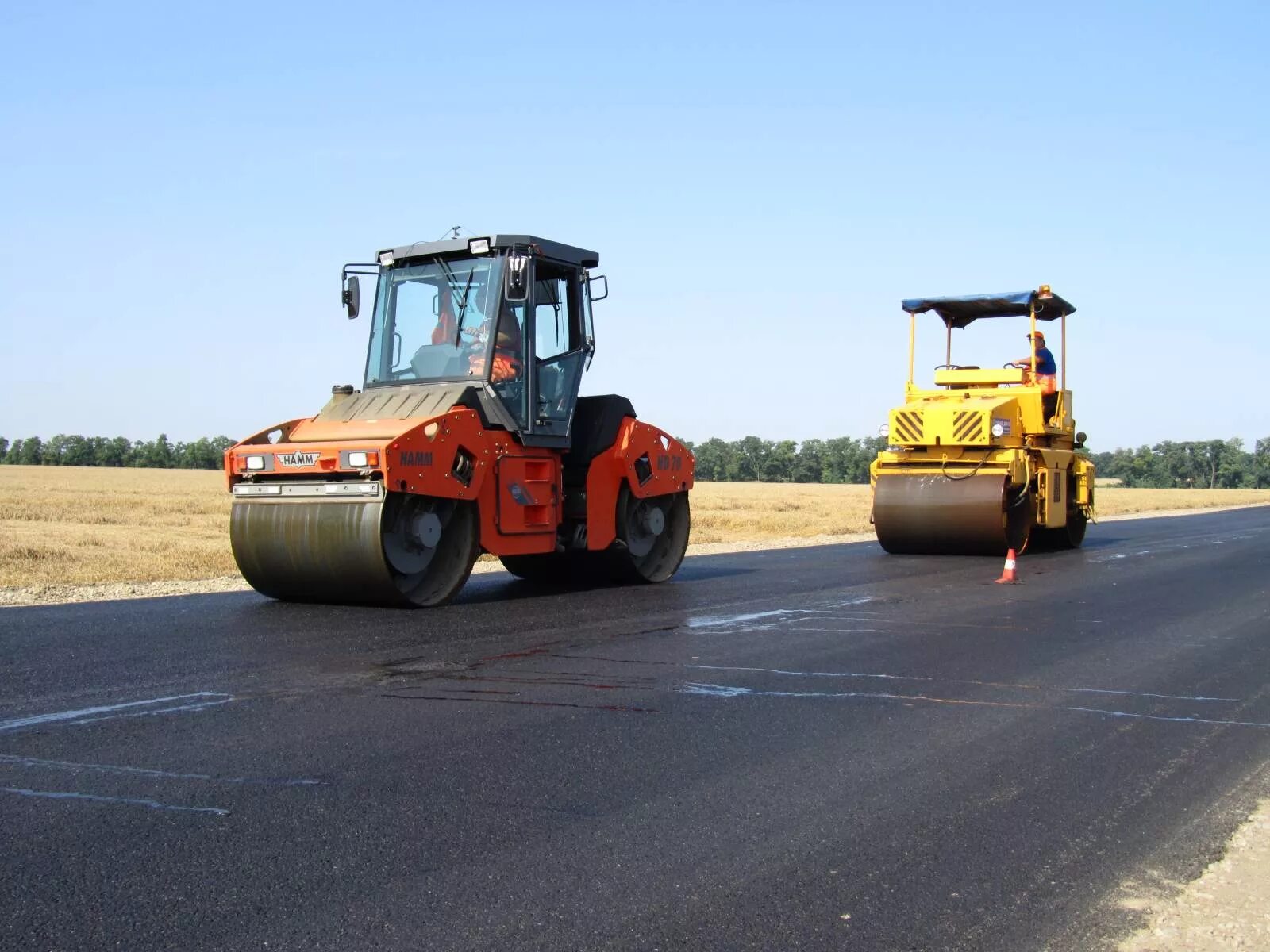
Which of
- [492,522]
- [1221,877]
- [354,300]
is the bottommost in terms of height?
[1221,877]

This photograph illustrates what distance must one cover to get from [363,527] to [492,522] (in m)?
1.47

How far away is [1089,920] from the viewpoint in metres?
3.51

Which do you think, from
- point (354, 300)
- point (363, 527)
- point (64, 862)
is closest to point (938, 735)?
point (64, 862)

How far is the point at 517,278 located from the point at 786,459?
9889 centimetres

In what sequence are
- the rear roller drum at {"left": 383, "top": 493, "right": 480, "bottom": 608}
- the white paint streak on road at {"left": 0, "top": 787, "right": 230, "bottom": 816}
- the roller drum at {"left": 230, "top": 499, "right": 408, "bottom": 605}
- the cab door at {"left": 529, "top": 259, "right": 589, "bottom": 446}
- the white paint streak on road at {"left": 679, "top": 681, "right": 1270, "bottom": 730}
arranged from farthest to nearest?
the cab door at {"left": 529, "top": 259, "right": 589, "bottom": 446}
the rear roller drum at {"left": 383, "top": 493, "right": 480, "bottom": 608}
the roller drum at {"left": 230, "top": 499, "right": 408, "bottom": 605}
the white paint streak on road at {"left": 679, "top": 681, "right": 1270, "bottom": 730}
the white paint streak on road at {"left": 0, "top": 787, "right": 230, "bottom": 816}

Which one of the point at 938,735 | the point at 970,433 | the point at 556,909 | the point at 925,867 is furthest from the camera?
the point at 970,433

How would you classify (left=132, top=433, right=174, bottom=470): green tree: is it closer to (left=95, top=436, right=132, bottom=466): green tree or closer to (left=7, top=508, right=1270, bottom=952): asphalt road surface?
(left=95, top=436, right=132, bottom=466): green tree

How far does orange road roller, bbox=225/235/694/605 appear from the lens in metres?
9.52

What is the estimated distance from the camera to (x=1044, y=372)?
18.1 meters

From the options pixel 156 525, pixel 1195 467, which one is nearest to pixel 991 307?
pixel 156 525

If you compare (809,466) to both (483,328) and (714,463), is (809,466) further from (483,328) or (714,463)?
(483,328)

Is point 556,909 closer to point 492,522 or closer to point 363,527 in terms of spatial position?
point 363,527

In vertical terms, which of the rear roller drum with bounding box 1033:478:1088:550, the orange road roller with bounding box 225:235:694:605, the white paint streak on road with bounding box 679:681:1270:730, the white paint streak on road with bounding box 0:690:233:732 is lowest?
the white paint streak on road with bounding box 679:681:1270:730

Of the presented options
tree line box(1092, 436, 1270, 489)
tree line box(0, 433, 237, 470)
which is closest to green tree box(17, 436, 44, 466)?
tree line box(0, 433, 237, 470)
